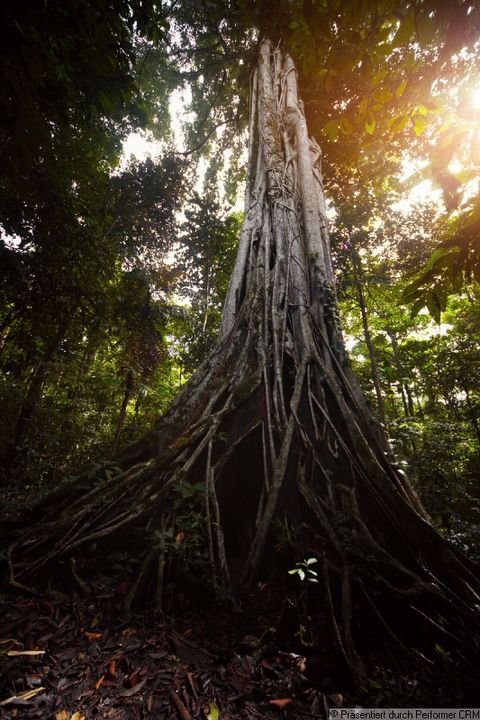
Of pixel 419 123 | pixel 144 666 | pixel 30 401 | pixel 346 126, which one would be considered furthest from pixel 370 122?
pixel 30 401

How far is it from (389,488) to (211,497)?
116 centimetres

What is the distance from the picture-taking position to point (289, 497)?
2.29m

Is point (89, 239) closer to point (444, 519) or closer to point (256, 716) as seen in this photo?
point (256, 716)

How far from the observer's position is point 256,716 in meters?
1.15

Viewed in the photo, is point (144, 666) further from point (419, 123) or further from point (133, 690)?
point (419, 123)

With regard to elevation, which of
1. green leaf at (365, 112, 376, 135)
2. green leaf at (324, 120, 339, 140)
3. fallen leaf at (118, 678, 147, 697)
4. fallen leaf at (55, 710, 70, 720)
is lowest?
fallen leaf at (55, 710, 70, 720)

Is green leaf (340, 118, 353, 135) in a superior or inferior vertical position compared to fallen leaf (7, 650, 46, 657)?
superior

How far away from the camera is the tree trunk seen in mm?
1586

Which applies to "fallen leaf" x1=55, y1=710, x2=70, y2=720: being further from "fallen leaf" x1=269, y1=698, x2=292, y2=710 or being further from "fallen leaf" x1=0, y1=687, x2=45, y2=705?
"fallen leaf" x1=269, y1=698, x2=292, y2=710

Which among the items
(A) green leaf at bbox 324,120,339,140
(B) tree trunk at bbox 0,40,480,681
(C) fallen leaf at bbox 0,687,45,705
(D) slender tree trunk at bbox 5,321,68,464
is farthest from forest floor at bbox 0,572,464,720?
(D) slender tree trunk at bbox 5,321,68,464

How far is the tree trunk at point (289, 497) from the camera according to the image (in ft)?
5.20

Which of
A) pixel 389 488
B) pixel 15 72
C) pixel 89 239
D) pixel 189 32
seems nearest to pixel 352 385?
pixel 389 488

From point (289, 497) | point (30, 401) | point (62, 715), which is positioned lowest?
point (62, 715)

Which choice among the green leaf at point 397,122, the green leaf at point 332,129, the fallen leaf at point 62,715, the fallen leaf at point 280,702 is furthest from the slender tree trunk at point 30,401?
the fallen leaf at point 280,702
